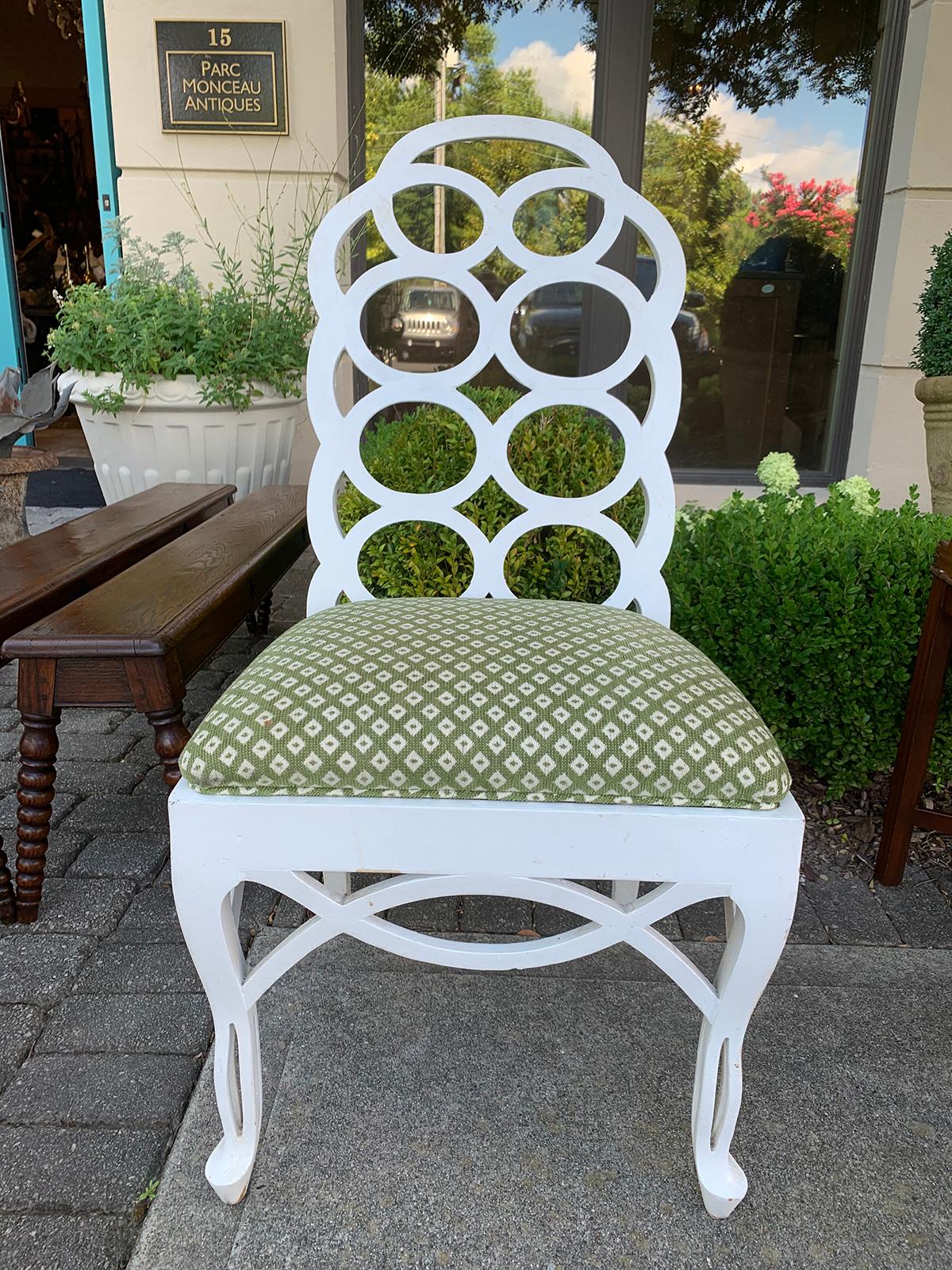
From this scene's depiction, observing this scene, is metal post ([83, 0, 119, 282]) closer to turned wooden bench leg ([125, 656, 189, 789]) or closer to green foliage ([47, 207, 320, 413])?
green foliage ([47, 207, 320, 413])

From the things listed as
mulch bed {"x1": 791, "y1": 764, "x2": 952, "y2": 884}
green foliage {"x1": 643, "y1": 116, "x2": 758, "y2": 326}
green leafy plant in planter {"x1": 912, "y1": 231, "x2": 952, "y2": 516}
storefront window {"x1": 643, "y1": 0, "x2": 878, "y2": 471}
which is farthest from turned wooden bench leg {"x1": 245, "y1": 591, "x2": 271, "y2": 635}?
green foliage {"x1": 643, "y1": 116, "x2": 758, "y2": 326}

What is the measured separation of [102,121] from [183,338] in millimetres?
1693

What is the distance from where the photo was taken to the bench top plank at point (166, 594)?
158 cm

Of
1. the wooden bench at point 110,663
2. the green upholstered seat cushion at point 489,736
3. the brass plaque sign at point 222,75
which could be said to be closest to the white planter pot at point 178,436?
the brass plaque sign at point 222,75

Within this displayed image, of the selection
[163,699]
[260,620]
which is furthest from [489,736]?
[260,620]

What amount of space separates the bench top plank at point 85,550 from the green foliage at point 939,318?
242 centimetres

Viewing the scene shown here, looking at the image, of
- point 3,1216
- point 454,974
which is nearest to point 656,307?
point 454,974

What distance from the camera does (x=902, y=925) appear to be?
70.8 inches

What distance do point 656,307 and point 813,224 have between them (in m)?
3.95

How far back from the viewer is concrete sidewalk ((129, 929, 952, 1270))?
1.13 m

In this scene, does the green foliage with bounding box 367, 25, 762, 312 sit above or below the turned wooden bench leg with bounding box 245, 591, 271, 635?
above

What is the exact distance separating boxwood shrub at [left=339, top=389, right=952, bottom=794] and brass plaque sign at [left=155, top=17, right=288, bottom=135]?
3058mm

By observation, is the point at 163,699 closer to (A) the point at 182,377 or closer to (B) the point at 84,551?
(B) the point at 84,551

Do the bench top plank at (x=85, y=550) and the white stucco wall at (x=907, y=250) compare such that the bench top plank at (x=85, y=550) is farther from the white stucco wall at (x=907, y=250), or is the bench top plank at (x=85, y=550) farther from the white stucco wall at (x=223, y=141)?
the white stucco wall at (x=907, y=250)
